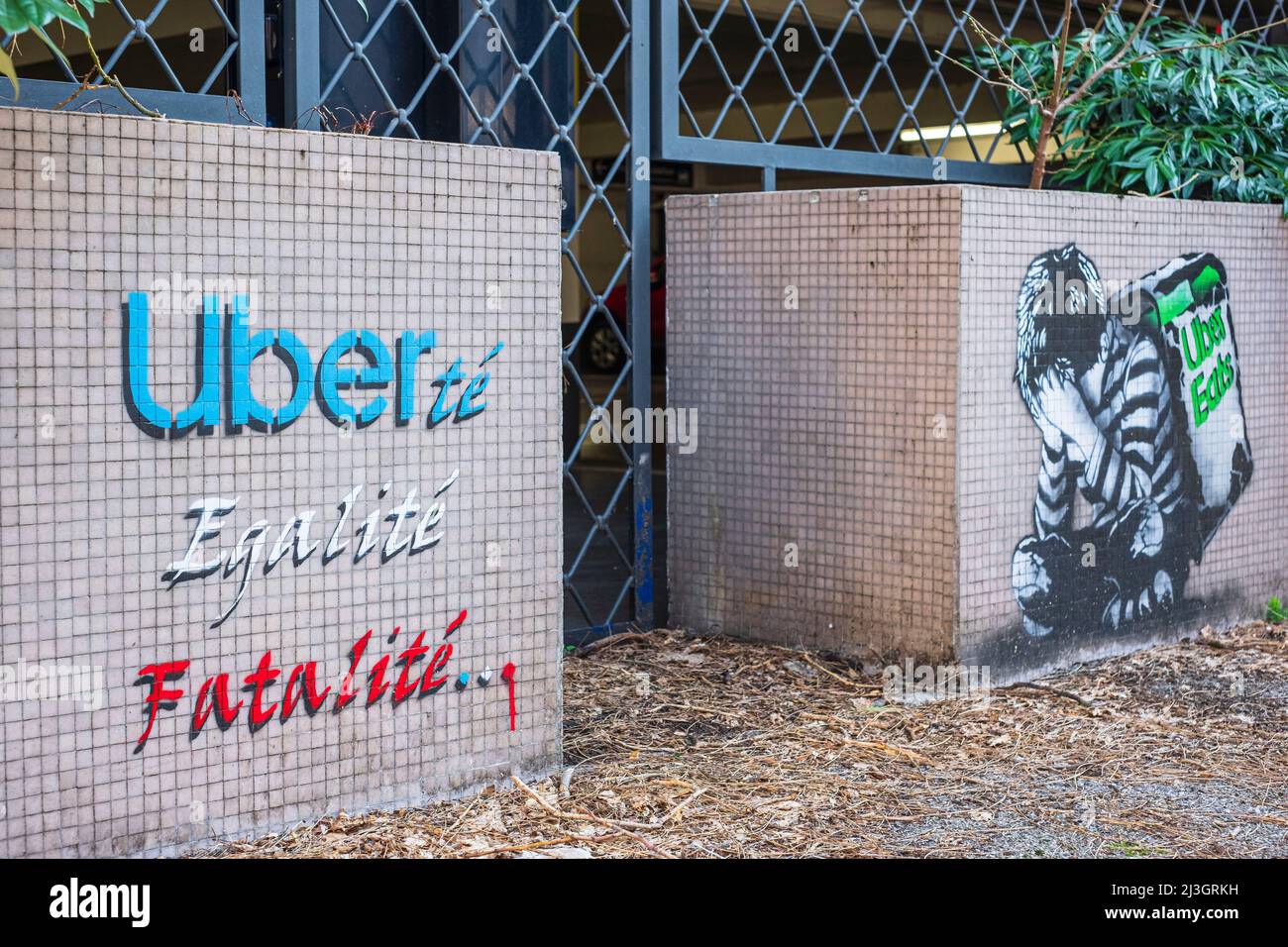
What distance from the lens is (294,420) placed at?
380 cm

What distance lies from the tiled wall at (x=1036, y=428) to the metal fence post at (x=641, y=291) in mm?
1476

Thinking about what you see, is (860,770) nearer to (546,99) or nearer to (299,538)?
(299,538)

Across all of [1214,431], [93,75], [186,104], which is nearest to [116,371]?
[93,75]

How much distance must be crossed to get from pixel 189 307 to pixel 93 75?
3.75ft

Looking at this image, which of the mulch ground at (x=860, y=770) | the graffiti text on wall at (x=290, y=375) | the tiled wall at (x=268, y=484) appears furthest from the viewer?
the mulch ground at (x=860, y=770)

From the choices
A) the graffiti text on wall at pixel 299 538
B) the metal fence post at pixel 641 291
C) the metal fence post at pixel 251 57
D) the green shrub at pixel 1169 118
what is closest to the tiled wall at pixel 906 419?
the metal fence post at pixel 641 291

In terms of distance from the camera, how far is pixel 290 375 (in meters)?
3.80

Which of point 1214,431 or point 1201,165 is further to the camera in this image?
point 1201,165

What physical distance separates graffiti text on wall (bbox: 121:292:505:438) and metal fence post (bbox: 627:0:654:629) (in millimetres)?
2089

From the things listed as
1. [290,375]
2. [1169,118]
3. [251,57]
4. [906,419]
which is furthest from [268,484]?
[1169,118]

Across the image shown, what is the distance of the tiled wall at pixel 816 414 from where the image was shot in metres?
5.34

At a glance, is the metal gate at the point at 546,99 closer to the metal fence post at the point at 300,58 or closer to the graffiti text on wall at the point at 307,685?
the metal fence post at the point at 300,58

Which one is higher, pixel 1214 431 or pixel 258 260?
pixel 258 260

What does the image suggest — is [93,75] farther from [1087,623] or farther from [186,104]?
[1087,623]
